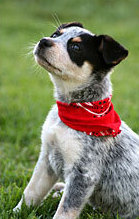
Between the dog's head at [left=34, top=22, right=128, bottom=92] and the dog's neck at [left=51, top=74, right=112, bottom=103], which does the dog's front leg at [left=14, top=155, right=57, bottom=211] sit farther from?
the dog's head at [left=34, top=22, right=128, bottom=92]

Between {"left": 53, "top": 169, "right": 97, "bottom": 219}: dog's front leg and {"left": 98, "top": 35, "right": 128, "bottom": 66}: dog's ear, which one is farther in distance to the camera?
{"left": 53, "top": 169, "right": 97, "bottom": 219}: dog's front leg

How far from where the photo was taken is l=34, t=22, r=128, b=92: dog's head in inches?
128

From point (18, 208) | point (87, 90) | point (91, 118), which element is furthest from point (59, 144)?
point (18, 208)

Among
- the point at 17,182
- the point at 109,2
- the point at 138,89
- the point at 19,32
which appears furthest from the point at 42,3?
the point at 17,182

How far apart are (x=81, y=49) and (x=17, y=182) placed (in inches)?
83.1

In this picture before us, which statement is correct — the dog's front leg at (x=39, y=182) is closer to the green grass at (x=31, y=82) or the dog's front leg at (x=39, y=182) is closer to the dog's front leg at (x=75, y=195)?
the green grass at (x=31, y=82)

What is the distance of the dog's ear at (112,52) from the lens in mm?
3111

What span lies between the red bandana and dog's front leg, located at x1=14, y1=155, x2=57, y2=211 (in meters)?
0.60

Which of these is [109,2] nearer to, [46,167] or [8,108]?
[8,108]

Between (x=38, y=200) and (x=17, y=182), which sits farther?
(x=17, y=182)

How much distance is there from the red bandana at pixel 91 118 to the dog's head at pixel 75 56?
0.86 feet

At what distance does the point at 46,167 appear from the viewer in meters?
3.74

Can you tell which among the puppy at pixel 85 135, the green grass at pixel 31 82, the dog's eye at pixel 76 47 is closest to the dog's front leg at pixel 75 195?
the puppy at pixel 85 135

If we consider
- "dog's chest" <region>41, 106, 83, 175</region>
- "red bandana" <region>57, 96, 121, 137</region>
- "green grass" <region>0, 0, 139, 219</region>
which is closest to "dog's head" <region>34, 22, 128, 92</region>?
"red bandana" <region>57, 96, 121, 137</region>
